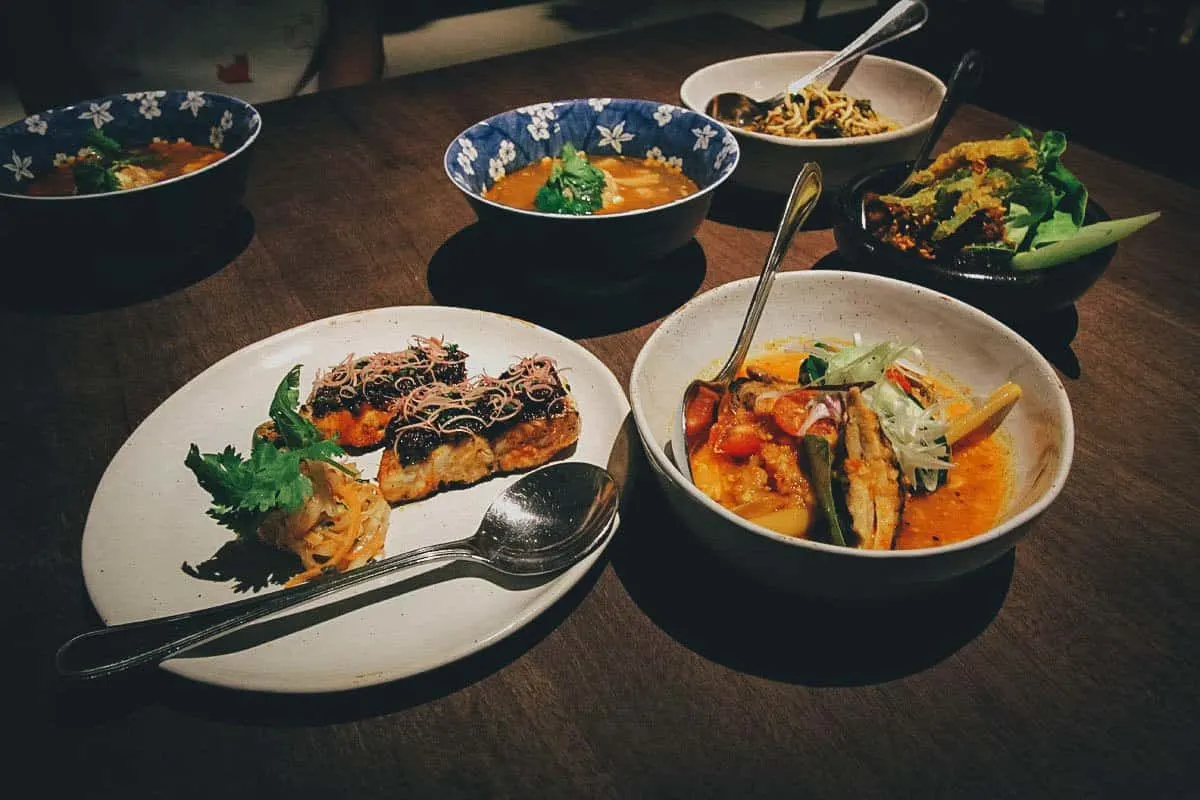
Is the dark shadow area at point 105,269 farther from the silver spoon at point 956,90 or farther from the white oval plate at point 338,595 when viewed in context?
the silver spoon at point 956,90

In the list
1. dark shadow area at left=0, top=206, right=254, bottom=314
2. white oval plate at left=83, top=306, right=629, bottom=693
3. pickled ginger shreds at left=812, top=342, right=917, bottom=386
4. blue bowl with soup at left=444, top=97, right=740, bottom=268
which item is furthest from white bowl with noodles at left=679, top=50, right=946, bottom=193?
dark shadow area at left=0, top=206, right=254, bottom=314

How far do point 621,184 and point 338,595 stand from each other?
1623 millimetres

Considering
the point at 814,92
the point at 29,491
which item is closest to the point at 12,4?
the point at 29,491

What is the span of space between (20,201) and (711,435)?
2006 mm

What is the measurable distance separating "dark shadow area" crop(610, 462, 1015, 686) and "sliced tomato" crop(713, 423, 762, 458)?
0.66 ft

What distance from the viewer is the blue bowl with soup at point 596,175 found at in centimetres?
191

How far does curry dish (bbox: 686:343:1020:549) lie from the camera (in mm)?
1312

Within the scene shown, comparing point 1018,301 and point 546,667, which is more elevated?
point 1018,301

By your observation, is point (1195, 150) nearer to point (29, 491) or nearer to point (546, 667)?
point (546, 667)

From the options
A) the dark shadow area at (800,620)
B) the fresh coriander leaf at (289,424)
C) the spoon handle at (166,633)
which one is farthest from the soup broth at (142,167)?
the dark shadow area at (800,620)

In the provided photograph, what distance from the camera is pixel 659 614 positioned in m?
1.33

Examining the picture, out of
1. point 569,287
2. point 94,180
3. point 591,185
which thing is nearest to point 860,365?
point 569,287

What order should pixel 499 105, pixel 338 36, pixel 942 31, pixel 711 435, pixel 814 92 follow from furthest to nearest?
pixel 942 31 → pixel 338 36 → pixel 499 105 → pixel 814 92 → pixel 711 435

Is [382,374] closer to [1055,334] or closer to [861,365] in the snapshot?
[861,365]
